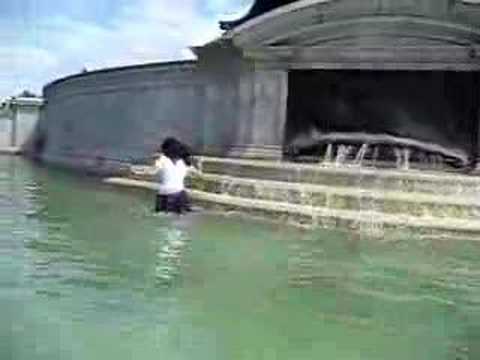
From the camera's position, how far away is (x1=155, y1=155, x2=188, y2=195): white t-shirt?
13.0 m

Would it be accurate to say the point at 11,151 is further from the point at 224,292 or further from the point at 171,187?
the point at 224,292

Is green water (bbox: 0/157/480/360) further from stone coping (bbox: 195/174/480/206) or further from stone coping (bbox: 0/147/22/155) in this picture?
stone coping (bbox: 0/147/22/155)

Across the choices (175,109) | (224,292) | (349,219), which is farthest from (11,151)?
(224,292)

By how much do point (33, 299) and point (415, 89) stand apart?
12.7m

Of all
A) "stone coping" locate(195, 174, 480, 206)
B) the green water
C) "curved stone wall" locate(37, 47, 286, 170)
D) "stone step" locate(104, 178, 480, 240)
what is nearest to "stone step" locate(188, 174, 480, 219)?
"stone coping" locate(195, 174, 480, 206)

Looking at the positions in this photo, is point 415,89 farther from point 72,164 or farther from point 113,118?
point 72,164

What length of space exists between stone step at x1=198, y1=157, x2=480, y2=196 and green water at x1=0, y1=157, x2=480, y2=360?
5.62ft

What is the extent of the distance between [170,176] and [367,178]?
284cm

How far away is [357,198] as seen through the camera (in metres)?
12.6

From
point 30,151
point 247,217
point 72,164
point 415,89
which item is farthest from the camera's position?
point 30,151

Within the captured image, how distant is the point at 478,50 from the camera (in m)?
15.8

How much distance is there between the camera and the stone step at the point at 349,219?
11688 mm

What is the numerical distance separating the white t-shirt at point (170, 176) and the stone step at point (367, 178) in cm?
190

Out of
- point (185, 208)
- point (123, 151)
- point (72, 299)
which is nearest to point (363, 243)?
point (185, 208)
